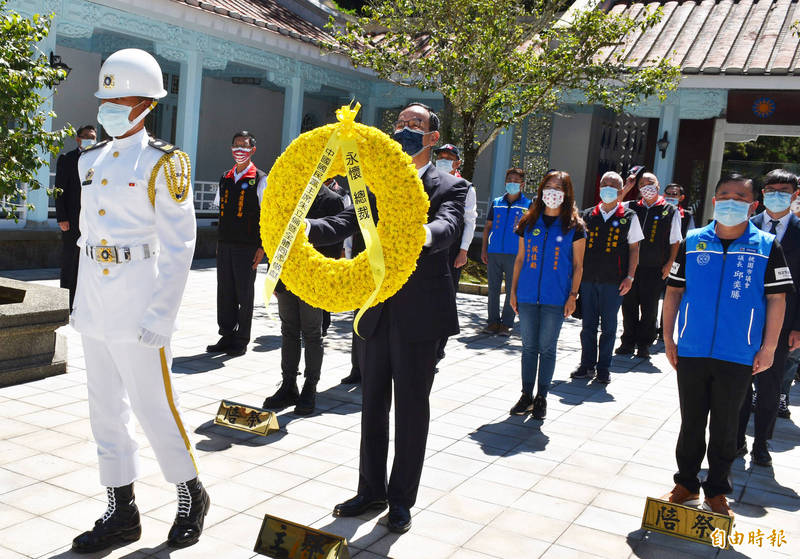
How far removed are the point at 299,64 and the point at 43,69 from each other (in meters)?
11.0

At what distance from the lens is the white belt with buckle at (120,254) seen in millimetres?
3578

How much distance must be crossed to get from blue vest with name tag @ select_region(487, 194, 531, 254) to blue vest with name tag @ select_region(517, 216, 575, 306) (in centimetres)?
320

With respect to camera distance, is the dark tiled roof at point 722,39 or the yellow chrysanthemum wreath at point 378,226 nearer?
the yellow chrysanthemum wreath at point 378,226

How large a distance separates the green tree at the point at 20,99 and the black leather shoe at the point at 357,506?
3687mm

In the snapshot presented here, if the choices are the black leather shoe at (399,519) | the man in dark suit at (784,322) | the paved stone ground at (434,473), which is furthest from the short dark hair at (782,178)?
the black leather shoe at (399,519)

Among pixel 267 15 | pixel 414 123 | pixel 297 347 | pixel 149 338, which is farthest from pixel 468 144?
pixel 149 338

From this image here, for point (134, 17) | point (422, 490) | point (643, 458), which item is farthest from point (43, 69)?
point (134, 17)

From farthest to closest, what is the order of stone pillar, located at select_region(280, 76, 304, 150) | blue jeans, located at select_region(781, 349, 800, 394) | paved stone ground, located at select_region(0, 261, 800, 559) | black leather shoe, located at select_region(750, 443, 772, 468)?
stone pillar, located at select_region(280, 76, 304, 150)
blue jeans, located at select_region(781, 349, 800, 394)
black leather shoe, located at select_region(750, 443, 772, 468)
paved stone ground, located at select_region(0, 261, 800, 559)

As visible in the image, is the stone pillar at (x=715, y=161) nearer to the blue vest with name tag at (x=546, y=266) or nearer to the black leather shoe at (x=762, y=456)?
the blue vest with name tag at (x=546, y=266)

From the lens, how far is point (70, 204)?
27.8ft

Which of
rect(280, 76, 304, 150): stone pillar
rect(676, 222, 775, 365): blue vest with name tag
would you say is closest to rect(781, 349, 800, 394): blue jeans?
rect(676, 222, 775, 365): blue vest with name tag

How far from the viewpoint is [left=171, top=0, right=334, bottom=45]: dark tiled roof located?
1358cm

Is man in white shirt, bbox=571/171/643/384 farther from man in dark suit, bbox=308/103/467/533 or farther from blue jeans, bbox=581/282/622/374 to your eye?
man in dark suit, bbox=308/103/467/533

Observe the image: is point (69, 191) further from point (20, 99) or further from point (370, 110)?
point (370, 110)
